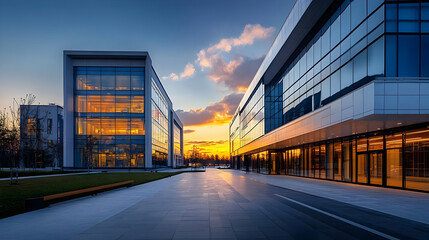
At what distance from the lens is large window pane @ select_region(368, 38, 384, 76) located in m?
14.3

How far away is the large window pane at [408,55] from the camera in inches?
548

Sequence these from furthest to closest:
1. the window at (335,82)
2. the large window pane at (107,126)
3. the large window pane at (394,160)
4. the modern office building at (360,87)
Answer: the large window pane at (107,126), the window at (335,82), the large window pane at (394,160), the modern office building at (360,87)

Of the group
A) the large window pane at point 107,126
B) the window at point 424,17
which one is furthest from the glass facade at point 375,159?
the large window pane at point 107,126

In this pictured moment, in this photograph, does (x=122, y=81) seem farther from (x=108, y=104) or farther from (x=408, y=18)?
(x=408, y=18)

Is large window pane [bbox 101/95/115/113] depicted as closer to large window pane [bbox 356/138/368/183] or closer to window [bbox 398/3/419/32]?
large window pane [bbox 356/138/368/183]

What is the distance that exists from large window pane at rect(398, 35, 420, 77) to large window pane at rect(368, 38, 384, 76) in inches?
34.2

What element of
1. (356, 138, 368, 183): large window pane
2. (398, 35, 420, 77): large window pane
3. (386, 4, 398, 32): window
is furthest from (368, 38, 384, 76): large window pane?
(356, 138, 368, 183): large window pane

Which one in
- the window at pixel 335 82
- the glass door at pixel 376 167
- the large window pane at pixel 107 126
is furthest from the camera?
the large window pane at pixel 107 126

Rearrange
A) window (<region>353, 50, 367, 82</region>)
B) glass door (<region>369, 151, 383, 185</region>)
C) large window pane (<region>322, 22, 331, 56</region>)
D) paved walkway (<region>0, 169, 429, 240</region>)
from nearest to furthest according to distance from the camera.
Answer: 1. paved walkway (<region>0, 169, 429, 240</region>)
2. window (<region>353, 50, 367, 82</region>)
3. glass door (<region>369, 151, 383, 185</region>)
4. large window pane (<region>322, 22, 331, 56</region>)

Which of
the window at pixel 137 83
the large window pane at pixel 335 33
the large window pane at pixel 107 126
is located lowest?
the large window pane at pixel 107 126

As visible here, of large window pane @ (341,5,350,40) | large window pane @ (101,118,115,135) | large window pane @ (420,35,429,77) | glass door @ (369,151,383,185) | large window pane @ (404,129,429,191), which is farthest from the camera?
large window pane @ (101,118,115,135)

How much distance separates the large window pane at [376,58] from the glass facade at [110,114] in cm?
4238

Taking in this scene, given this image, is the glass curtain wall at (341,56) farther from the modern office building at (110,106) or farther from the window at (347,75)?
the modern office building at (110,106)

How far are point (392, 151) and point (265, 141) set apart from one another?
712 inches
